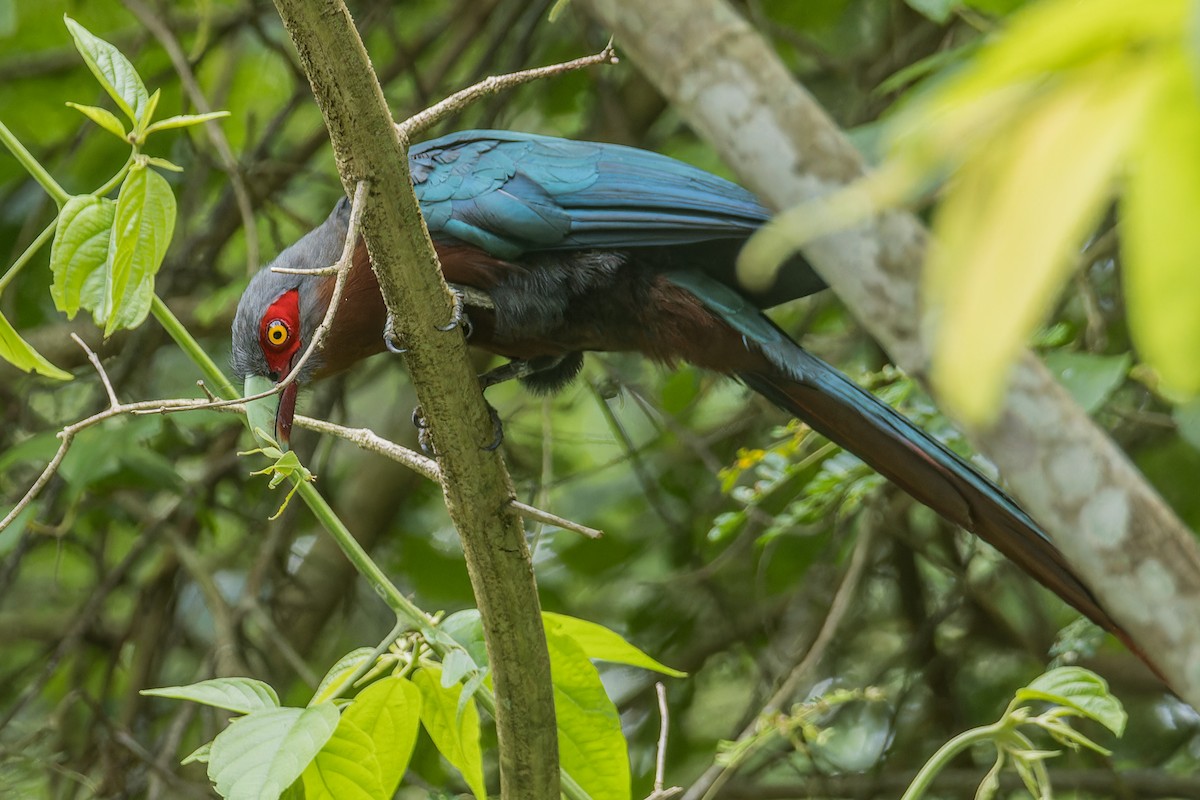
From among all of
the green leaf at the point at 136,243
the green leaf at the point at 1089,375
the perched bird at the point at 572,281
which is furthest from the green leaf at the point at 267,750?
the green leaf at the point at 1089,375

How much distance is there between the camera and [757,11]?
14.2ft

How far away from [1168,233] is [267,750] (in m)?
1.51

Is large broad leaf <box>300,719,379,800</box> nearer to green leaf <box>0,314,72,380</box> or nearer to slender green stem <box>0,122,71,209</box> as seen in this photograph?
green leaf <box>0,314,72,380</box>

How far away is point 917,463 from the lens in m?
2.75

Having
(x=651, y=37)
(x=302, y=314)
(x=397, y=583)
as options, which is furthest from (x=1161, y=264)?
(x=397, y=583)

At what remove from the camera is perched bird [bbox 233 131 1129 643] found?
124 inches

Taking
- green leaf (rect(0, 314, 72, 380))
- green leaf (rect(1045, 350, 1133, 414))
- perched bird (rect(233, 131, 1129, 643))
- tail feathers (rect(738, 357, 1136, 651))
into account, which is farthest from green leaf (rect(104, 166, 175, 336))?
green leaf (rect(1045, 350, 1133, 414))

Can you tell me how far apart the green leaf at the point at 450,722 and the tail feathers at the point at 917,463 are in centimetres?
120

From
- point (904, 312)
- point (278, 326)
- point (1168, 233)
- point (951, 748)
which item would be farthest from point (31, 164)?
point (1168, 233)

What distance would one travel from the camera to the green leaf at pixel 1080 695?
1932 mm

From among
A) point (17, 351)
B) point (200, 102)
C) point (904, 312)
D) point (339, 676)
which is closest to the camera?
point (904, 312)

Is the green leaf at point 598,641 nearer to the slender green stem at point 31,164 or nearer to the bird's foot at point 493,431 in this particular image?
the bird's foot at point 493,431

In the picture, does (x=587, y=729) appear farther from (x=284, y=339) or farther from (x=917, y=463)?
(x=284, y=339)

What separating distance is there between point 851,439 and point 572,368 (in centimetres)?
98
